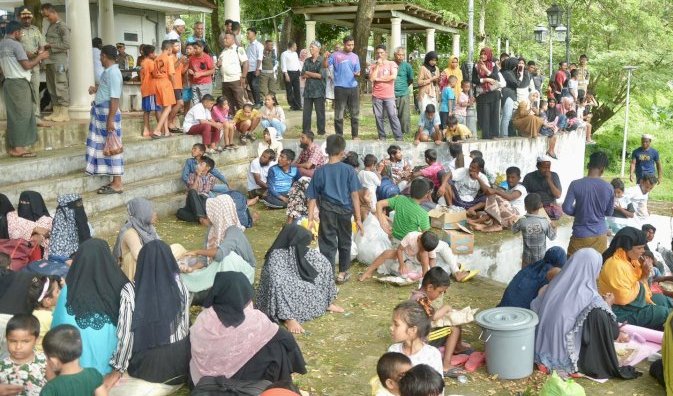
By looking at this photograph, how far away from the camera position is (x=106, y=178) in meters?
11.1

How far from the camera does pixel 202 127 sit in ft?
42.6

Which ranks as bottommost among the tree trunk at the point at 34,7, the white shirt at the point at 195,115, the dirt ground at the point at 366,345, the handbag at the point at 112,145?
the dirt ground at the point at 366,345

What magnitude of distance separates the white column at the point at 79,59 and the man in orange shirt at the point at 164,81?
3.67 ft

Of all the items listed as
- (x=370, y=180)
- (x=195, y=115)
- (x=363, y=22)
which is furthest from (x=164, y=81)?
(x=363, y=22)

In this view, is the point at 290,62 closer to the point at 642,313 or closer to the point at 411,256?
the point at 411,256

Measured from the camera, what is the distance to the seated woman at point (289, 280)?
23.7 feet

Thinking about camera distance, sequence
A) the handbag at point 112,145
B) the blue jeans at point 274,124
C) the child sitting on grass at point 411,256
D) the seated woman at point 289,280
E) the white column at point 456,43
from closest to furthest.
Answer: the seated woman at point 289,280 → the child sitting on grass at point 411,256 → the handbag at point 112,145 → the blue jeans at point 274,124 → the white column at point 456,43

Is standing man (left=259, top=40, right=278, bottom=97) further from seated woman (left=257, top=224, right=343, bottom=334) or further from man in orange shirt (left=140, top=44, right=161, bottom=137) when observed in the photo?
seated woman (left=257, top=224, right=343, bottom=334)

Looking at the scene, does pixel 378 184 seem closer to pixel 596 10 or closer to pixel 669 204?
pixel 669 204

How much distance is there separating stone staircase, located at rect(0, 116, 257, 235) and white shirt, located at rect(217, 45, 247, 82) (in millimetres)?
1496

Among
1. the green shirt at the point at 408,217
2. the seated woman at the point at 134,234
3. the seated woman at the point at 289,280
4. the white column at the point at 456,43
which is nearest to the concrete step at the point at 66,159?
the seated woman at the point at 134,234

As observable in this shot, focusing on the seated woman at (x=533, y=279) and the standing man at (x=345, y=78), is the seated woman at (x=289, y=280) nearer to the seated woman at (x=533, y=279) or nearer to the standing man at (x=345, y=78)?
the seated woman at (x=533, y=279)

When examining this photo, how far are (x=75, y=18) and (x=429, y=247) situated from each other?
745cm

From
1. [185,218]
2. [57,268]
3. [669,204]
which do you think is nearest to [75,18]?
[185,218]
